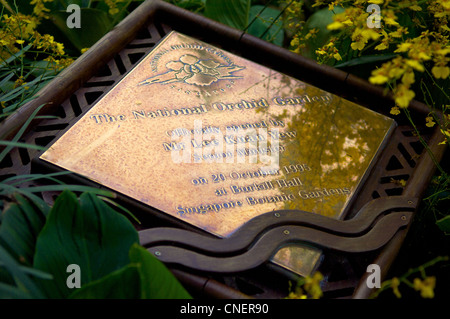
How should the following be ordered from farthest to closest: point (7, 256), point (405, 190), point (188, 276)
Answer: point (405, 190) < point (188, 276) < point (7, 256)

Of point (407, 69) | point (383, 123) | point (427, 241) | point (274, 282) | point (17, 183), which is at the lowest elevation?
point (427, 241)

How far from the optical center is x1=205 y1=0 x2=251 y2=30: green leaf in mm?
1357

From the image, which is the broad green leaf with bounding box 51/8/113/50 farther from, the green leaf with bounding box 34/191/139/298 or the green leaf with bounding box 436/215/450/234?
the green leaf with bounding box 436/215/450/234

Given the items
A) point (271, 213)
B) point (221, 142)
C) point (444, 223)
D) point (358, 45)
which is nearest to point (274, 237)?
point (271, 213)

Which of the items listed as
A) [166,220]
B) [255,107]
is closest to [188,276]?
[166,220]

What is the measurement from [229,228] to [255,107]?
0.33 meters

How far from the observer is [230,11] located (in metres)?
1.37

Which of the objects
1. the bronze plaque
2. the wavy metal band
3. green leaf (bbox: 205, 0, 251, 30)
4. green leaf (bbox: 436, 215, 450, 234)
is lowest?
green leaf (bbox: 436, 215, 450, 234)

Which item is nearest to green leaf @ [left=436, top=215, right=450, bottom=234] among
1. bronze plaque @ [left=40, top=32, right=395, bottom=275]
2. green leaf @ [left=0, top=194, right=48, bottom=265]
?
bronze plaque @ [left=40, top=32, right=395, bottom=275]

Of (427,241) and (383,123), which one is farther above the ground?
(383,123)

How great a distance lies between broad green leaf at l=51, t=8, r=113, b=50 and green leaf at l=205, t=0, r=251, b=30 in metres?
0.30

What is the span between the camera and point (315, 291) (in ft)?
2.04

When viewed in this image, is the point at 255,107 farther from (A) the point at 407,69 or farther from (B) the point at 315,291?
(B) the point at 315,291

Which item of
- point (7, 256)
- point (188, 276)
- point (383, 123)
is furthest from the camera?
point (383, 123)
